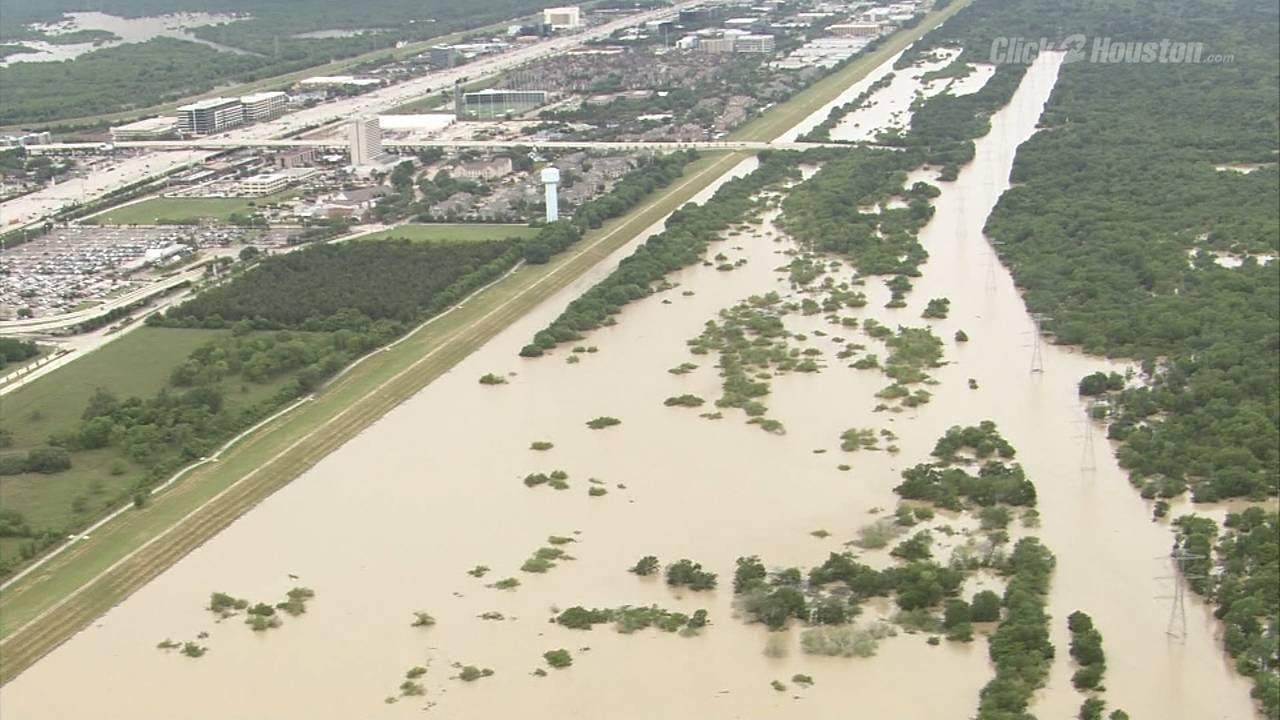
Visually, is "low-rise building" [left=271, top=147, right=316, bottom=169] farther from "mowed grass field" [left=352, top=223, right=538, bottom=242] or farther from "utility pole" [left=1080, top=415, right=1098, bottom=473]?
"utility pole" [left=1080, top=415, right=1098, bottom=473]

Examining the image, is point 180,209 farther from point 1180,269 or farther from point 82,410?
point 1180,269

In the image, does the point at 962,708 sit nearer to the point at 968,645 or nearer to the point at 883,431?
the point at 968,645

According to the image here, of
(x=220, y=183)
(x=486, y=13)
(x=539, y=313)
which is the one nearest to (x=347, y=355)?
(x=539, y=313)

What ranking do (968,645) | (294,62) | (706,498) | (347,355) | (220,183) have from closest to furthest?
1. (968,645)
2. (706,498)
3. (347,355)
4. (220,183)
5. (294,62)

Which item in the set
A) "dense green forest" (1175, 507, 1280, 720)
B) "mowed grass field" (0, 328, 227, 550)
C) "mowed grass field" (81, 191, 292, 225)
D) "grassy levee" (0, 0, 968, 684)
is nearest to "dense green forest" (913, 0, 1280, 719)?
"dense green forest" (1175, 507, 1280, 720)

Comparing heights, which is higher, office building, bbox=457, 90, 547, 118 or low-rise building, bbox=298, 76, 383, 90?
office building, bbox=457, 90, 547, 118

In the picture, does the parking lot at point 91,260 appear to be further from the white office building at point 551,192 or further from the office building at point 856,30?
the office building at point 856,30
